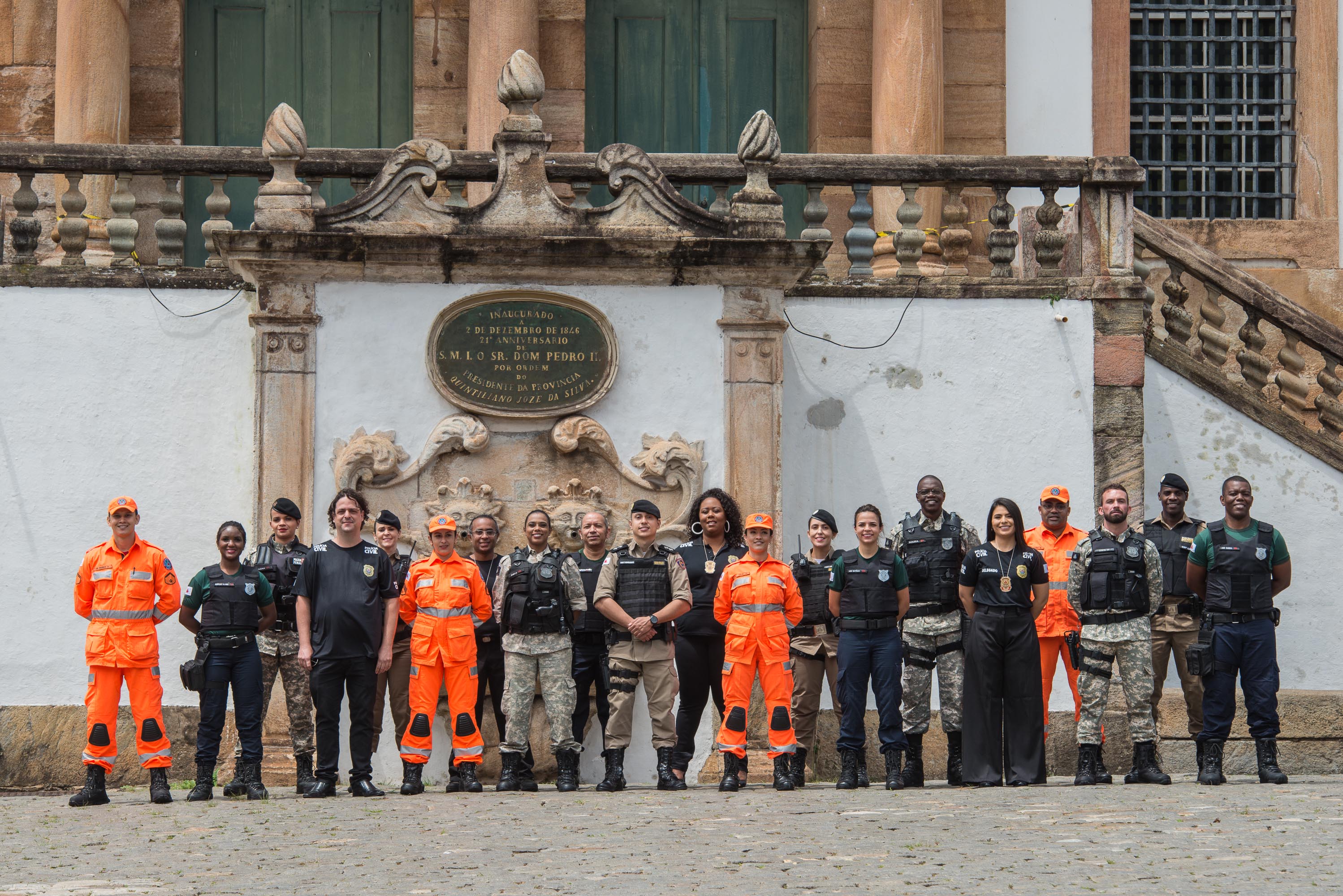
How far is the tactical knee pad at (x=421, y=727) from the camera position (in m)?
11.4

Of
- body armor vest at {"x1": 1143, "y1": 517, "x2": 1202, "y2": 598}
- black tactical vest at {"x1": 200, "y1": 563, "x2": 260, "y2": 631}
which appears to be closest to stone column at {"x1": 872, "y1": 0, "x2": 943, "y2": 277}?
body armor vest at {"x1": 1143, "y1": 517, "x2": 1202, "y2": 598}

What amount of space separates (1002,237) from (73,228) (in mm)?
5762

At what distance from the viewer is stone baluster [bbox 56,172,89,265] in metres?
12.8

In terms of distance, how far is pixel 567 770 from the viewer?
11.6 meters

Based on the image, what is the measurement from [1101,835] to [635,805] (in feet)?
8.48

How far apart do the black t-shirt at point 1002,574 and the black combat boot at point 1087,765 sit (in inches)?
33.6

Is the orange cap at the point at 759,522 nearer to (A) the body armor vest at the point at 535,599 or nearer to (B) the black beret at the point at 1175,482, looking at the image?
(A) the body armor vest at the point at 535,599

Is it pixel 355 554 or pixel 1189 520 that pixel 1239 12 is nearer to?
pixel 1189 520

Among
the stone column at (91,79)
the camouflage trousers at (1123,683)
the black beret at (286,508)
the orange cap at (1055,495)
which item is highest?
the stone column at (91,79)

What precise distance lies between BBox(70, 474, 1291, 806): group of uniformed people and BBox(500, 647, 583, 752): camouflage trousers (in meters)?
0.01

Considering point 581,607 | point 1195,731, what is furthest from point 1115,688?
→ point 581,607

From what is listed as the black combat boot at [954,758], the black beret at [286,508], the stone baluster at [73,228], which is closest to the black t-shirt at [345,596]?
the black beret at [286,508]

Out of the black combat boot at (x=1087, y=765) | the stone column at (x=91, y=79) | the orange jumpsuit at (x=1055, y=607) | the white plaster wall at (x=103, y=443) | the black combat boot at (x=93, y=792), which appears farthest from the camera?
the stone column at (x=91, y=79)

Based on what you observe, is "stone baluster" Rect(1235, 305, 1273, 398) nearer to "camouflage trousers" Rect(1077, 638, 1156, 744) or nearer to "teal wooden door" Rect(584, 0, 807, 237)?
"camouflage trousers" Rect(1077, 638, 1156, 744)
